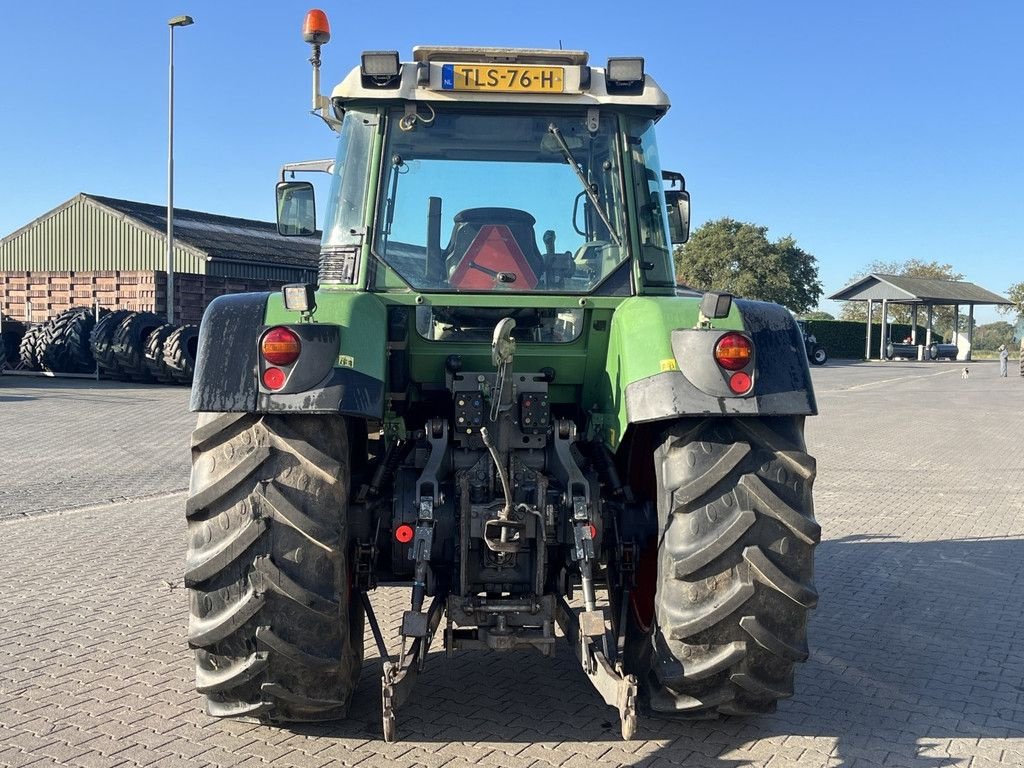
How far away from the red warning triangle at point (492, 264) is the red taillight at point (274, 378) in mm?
1066

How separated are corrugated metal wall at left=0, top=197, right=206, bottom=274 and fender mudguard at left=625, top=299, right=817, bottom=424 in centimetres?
3431

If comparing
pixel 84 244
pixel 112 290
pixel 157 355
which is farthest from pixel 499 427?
pixel 84 244

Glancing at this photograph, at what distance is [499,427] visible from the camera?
14.7 ft

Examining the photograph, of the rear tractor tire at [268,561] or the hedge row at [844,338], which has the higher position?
the hedge row at [844,338]

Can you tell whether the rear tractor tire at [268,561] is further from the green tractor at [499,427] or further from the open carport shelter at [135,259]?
the open carport shelter at [135,259]

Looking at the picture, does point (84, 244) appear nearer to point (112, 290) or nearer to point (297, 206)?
point (112, 290)

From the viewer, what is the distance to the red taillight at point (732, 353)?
13.1ft

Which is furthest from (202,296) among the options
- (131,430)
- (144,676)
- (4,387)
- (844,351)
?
(844,351)

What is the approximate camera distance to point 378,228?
479 centimetres

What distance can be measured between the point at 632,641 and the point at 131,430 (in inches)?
518

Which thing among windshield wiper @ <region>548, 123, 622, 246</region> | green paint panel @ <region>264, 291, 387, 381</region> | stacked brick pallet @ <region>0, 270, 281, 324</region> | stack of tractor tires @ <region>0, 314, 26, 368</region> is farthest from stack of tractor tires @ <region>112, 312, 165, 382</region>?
green paint panel @ <region>264, 291, 387, 381</region>

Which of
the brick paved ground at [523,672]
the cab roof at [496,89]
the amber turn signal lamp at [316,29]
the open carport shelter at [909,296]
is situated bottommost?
the brick paved ground at [523,672]

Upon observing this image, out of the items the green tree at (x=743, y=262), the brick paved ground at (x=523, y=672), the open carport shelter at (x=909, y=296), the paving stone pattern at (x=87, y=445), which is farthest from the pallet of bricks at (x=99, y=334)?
the open carport shelter at (x=909, y=296)

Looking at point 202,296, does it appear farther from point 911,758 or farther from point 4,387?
point 911,758
